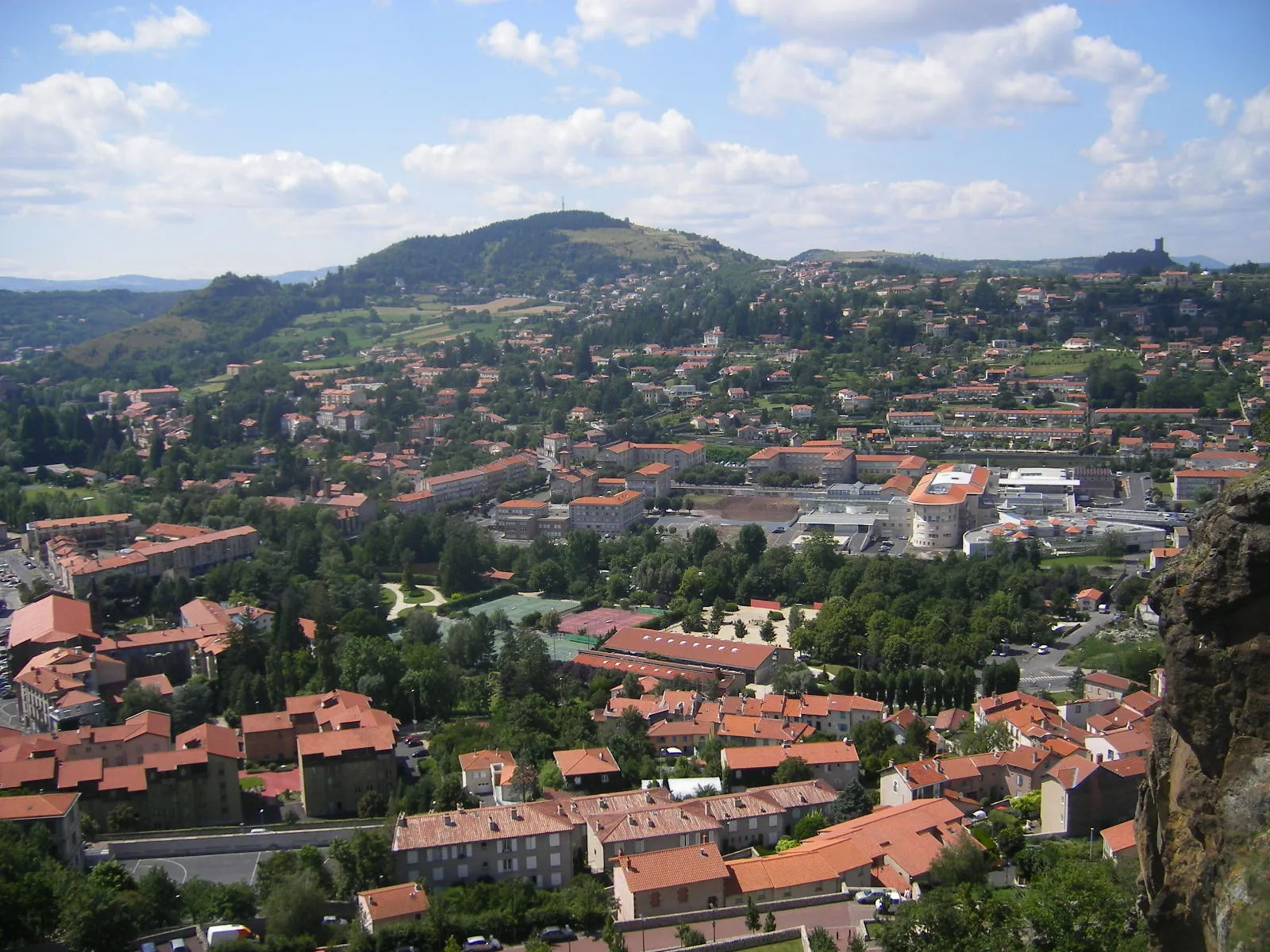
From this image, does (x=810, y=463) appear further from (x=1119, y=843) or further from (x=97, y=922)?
(x=97, y=922)

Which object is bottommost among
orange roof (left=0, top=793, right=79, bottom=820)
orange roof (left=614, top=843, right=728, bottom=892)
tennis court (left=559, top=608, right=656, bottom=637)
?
tennis court (left=559, top=608, right=656, bottom=637)

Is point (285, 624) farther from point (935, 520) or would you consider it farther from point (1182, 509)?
point (1182, 509)

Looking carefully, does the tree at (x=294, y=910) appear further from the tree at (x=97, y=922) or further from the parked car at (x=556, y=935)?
the parked car at (x=556, y=935)

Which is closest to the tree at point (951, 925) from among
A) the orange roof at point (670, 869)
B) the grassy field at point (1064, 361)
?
the orange roof at point (670, 869)

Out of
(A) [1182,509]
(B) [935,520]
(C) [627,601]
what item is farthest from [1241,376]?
(C) [627,601]

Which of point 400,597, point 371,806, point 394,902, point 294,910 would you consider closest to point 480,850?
point 394,902

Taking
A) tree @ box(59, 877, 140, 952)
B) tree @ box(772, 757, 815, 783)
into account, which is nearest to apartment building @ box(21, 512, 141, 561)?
tree @ box(59, 877, 140, 952)

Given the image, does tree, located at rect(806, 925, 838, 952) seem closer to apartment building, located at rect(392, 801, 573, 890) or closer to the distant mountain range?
apartment building, located at rect(392, 801, 573, 890)
